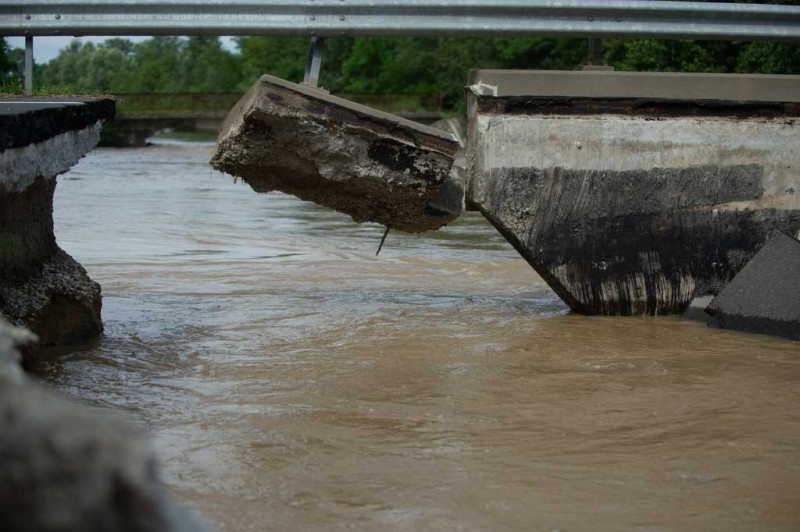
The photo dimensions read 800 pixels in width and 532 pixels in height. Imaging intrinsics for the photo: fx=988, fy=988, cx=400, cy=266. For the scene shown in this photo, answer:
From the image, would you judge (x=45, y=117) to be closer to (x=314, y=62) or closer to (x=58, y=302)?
(x=58, y=302)

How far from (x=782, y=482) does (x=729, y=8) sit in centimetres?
413

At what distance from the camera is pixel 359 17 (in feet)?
20.0

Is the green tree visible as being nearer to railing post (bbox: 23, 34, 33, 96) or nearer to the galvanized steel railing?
railing post (bbox: 23, 34, 33, 96)

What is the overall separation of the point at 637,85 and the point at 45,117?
3308 mm

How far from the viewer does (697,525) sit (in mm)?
2688

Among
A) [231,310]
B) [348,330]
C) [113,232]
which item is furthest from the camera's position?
[113,232]

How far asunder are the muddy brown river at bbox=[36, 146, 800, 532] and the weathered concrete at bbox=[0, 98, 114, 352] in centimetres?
26

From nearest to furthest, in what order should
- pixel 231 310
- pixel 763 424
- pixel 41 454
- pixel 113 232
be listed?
pixel 41 454 < pixel 763 424 < pixel 231 310 < pixel 113 232

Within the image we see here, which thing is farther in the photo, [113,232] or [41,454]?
[113,232]

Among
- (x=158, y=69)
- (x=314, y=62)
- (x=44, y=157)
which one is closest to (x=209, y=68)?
(x=158, y=69)

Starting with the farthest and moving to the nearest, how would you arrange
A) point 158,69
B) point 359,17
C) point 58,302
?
point 158,69 < point 359,17 < point 58,302

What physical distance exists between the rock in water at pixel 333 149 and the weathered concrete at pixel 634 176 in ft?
1.03

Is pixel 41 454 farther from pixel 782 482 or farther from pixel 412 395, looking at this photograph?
pixel 412 395

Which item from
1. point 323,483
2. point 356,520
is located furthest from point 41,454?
point 323,483
